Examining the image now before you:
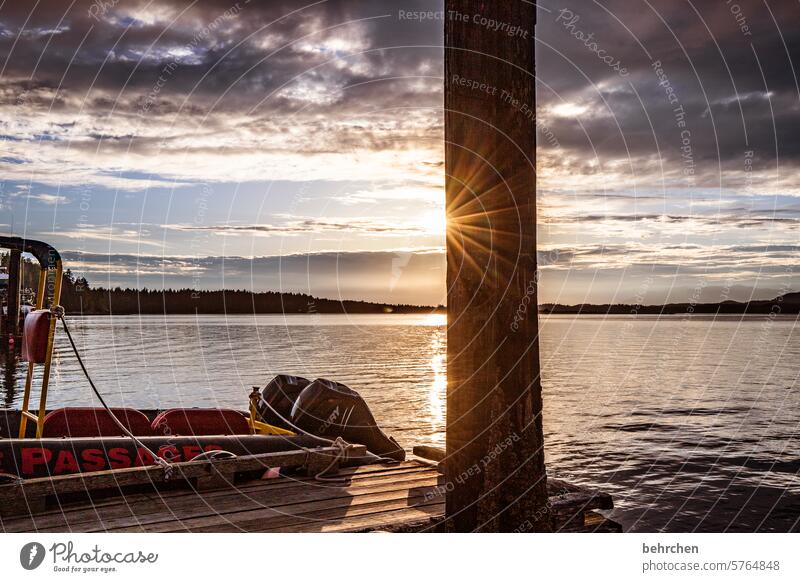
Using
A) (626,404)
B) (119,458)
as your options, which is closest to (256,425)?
(119,458)

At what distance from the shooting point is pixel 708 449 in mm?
19156

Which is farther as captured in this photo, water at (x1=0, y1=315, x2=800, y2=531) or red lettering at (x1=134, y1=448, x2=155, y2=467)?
water at (x1=0, y1=315, x2=800, y2=531)

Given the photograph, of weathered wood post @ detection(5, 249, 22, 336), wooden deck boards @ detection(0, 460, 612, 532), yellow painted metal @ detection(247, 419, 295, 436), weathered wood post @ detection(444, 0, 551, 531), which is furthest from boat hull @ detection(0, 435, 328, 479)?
weathered wood post @ detection(5, 249, 22, 336)

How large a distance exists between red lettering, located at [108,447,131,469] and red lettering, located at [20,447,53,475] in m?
0.52

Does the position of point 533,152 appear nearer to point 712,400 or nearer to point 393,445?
point 393,445

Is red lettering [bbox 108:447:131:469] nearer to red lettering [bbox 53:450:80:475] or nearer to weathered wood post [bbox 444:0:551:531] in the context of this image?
red lettering [bbox 53:450:80:475]

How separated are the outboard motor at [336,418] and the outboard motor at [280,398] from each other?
1.65 ft

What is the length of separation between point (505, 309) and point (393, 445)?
585 cm

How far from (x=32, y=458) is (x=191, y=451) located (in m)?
1.44

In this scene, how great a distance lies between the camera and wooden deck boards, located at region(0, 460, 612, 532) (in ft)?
17.7

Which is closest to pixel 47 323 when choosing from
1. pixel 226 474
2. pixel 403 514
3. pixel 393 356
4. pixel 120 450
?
pixel 120 450

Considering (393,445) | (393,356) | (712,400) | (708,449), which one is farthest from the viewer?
(393,356)

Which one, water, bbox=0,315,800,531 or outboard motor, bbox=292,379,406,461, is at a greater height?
outboard motor, bbox=292,379,406,461

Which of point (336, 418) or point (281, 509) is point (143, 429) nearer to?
point (336, 418)
